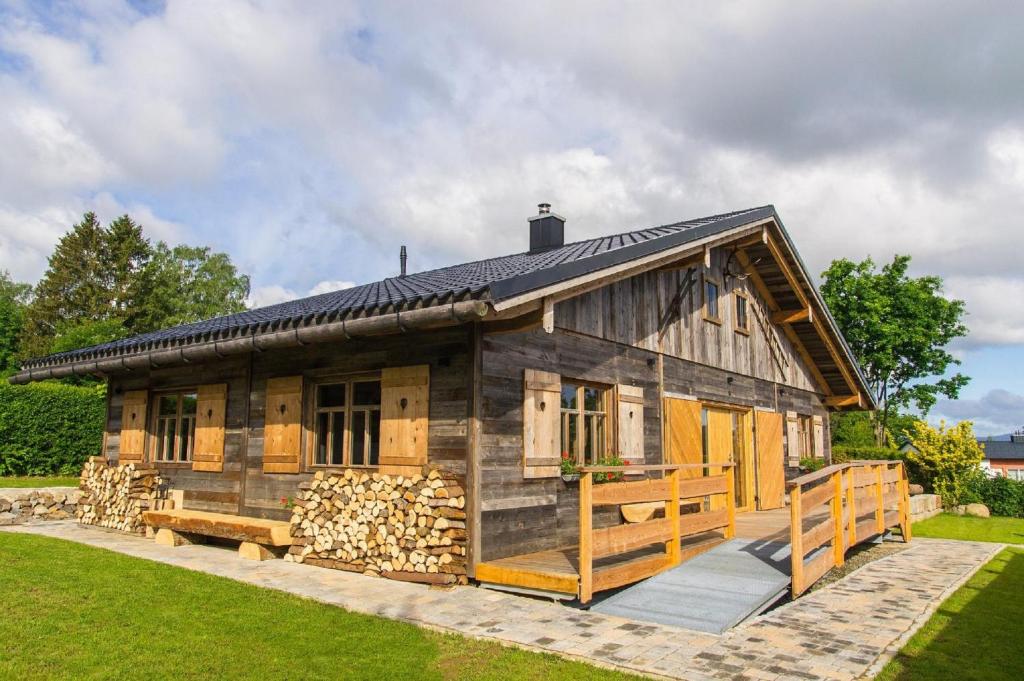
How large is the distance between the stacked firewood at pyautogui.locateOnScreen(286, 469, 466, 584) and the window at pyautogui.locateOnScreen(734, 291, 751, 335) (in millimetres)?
7744

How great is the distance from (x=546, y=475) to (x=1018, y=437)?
63696mm

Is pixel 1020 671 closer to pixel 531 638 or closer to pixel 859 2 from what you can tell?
pixel 531 638

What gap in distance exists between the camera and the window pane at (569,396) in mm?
8633

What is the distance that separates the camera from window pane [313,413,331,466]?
8.76 metres

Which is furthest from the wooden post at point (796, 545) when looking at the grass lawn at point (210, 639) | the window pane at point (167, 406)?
the window pane at point (167, 406)

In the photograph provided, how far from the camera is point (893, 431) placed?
33781 mm

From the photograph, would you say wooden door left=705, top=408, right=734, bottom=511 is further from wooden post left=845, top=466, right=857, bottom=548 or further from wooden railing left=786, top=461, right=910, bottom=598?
wooden post left=845, top=466, right=857, bottom=548

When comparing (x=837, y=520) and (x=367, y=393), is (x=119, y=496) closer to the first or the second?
(x=367, y=393)

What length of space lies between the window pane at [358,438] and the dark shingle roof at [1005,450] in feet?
193

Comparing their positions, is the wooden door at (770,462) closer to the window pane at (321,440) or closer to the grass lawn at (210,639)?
the window pane at (321,440)

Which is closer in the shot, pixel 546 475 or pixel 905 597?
pixel 905 597

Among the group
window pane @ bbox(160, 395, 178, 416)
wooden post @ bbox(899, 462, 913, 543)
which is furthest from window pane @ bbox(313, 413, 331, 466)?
wooden post @ bbox(899, 462, 913, 543)

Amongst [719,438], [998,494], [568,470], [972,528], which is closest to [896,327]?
[998,494]

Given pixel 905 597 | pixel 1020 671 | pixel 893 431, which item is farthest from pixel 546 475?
pixel 893 431
